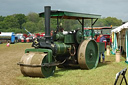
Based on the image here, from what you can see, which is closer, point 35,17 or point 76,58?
point 76,58

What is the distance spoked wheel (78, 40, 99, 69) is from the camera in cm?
873

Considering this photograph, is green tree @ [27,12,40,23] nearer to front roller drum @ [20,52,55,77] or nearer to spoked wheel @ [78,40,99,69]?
spoked wheel @ [78,40,99,69]

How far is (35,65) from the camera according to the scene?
6910 mm

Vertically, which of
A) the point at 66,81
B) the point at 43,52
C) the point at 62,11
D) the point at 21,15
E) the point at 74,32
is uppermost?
the point at 21,15

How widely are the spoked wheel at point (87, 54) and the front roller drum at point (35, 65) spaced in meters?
1.86

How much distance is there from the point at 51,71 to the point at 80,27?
3.04 metres

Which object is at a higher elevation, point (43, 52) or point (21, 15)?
point (21, 15)

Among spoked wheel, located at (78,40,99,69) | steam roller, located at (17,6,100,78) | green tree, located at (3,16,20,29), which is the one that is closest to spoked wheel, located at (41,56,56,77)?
steam roller, located at (17,6,100,78)

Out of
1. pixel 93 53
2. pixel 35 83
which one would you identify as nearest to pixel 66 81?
pixel 35 83

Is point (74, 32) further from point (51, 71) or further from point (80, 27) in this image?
point (51, 71)

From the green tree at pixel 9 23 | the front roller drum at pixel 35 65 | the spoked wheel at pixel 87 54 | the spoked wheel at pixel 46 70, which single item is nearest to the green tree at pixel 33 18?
the green tree at pixel 9 23

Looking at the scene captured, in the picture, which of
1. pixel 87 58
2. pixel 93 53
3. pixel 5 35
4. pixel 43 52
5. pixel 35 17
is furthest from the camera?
pixel 35 17

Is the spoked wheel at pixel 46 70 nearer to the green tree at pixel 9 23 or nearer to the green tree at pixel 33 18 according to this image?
the green tree at pixel 9 23

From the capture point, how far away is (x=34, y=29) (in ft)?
291
